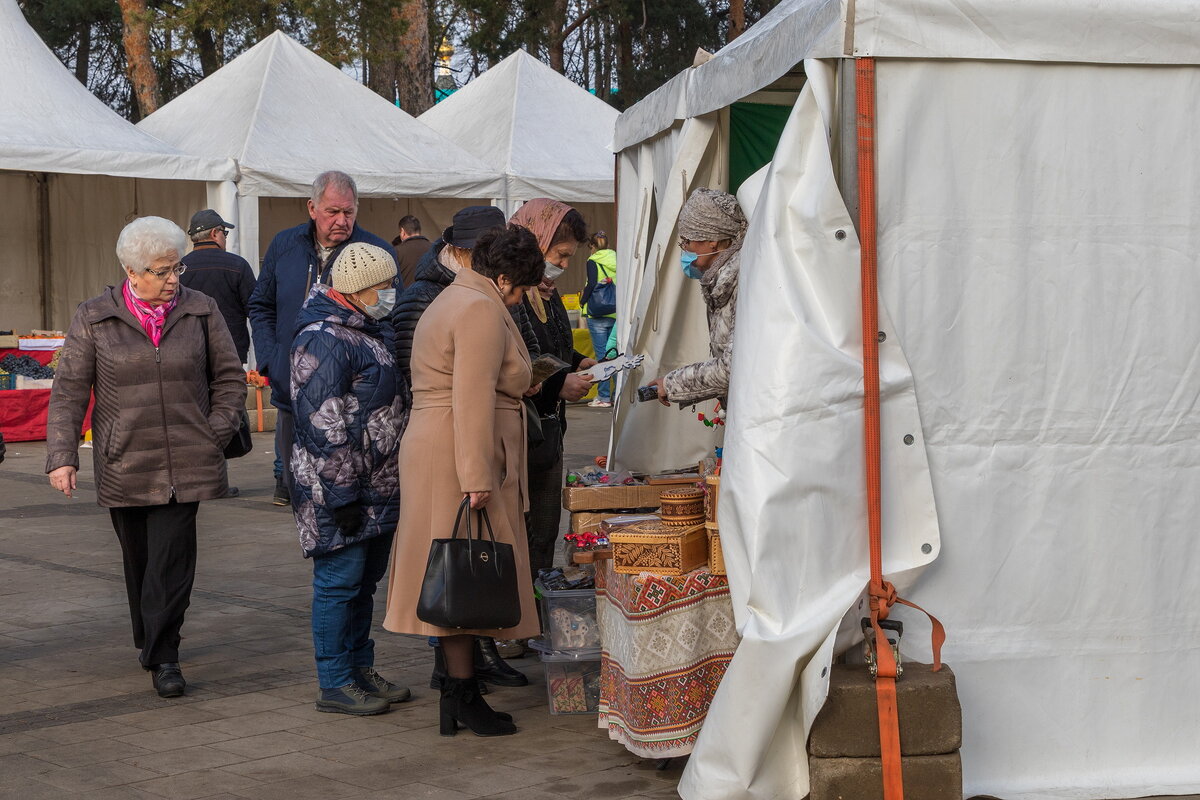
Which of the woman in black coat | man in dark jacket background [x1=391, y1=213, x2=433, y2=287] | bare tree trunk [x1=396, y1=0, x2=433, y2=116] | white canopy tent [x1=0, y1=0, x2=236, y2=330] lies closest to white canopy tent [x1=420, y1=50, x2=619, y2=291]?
bare tree trunk [x1=396, y1=0, x2=433, y2=116]

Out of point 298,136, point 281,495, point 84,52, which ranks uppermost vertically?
point 84,52

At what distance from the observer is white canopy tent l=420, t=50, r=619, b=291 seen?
16312 mm

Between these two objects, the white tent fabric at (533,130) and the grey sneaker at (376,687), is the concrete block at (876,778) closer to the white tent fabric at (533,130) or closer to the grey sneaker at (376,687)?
the grey sneaker at (376,687)

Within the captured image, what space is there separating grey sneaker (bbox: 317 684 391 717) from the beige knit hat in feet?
4.59

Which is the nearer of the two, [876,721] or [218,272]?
[876,721]

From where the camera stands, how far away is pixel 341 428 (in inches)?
195

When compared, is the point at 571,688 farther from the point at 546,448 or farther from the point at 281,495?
the point at 281,495

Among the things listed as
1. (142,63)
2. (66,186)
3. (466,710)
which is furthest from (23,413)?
(142,63)

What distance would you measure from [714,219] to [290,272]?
2639 mm

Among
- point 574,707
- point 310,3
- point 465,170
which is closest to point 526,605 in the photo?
point 574,707

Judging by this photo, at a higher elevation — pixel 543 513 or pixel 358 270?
pixel 358 270

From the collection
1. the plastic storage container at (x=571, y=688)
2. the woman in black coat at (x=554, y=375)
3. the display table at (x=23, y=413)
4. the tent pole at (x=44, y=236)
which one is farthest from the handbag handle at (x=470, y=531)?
the tent pole at (x=44, y=236)

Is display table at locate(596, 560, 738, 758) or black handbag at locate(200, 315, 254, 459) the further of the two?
black handbag at locate(200, 315, 254, 459)

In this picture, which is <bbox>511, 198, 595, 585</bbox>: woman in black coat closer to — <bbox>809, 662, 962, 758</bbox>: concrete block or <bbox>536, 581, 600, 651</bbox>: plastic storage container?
<bbox>536, 581, 600, 651</bbox>: plastic storage container
